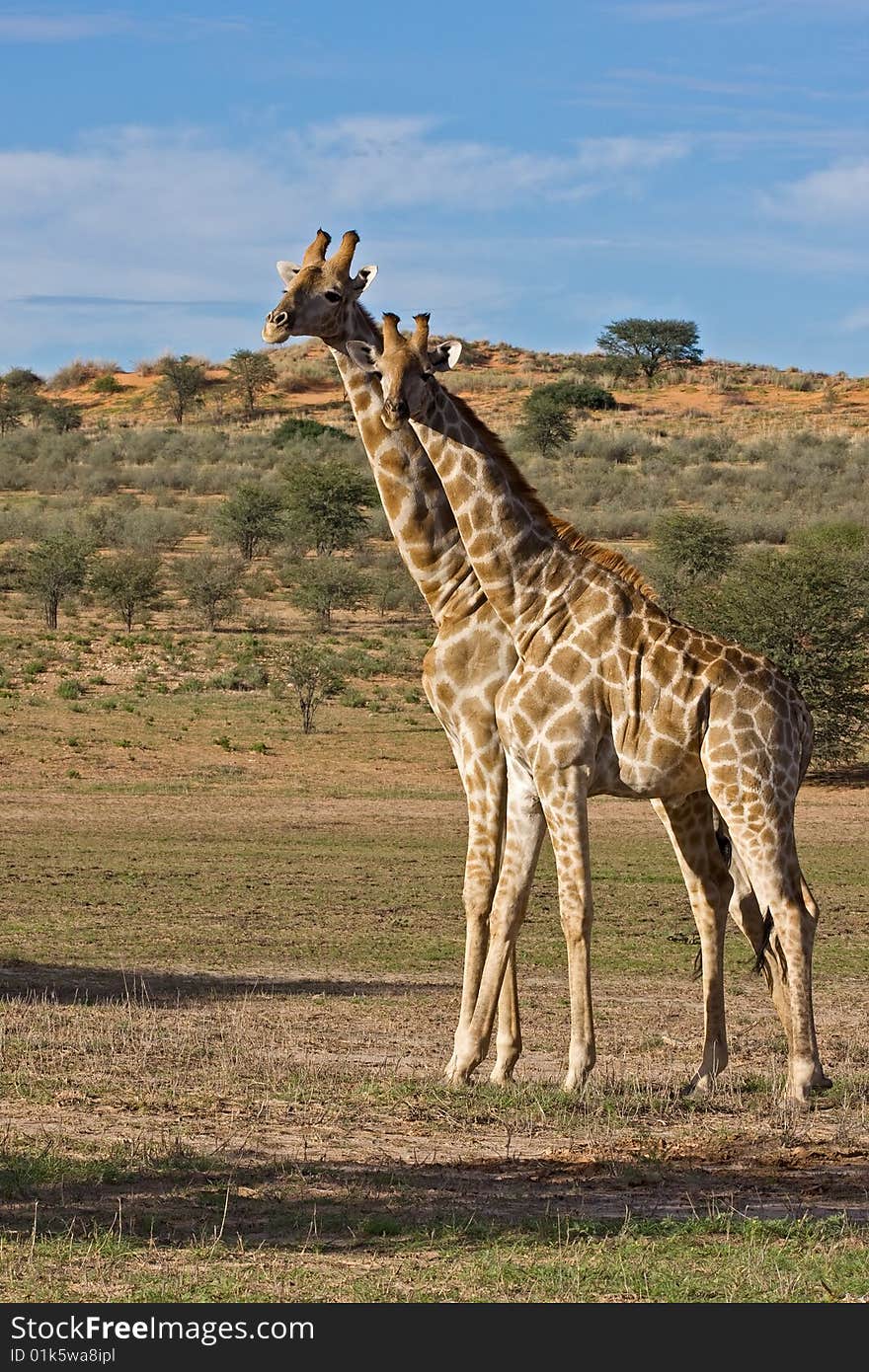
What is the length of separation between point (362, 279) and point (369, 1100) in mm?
5110

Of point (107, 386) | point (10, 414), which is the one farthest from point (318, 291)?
point (107, 386)

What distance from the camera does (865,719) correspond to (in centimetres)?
3528

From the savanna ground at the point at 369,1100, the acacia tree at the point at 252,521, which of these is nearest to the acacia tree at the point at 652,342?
the acacia tree at the point at 252,521

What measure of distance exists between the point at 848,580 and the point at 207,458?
43.3 m

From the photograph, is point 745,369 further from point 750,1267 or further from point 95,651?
point 750,1267

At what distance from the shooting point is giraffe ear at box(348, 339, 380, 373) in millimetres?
10477

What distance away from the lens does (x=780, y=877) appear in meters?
9.58

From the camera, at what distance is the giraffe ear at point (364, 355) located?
10477 millimetres

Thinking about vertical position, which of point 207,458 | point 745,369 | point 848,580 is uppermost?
point 745,369

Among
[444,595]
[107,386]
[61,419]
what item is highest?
[107,386]

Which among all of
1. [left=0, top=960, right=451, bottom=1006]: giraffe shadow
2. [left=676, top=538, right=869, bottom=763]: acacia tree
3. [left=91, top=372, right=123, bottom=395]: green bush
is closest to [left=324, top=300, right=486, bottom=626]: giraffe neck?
[left=0, top=960, right=451, bottom=1006]: giraffe shadow

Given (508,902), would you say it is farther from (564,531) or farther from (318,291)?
(318,291)

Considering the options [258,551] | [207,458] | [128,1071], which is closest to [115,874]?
[128,1071]

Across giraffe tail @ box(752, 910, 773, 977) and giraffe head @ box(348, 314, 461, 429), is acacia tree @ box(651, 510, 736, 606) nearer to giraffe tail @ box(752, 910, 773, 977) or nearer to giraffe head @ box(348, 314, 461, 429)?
giraffe head @ box(348, 314, 461, 429)
